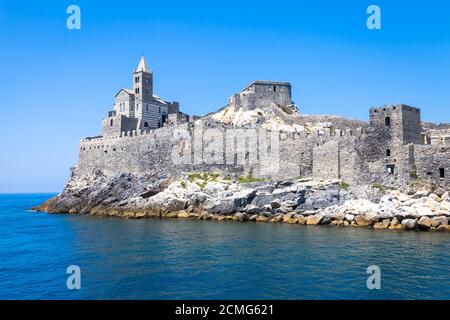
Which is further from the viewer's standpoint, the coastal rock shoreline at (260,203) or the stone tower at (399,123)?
the stone tower at (399,123)

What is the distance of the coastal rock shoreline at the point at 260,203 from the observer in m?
35.0

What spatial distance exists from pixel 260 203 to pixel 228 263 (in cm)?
2003

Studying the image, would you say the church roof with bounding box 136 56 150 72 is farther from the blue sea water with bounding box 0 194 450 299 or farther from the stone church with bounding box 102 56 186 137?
the blue sea water with bounding box 0 194 450 299

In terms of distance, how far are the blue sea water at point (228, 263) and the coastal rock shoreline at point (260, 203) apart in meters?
2.69

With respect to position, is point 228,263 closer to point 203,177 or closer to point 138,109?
point 203,177

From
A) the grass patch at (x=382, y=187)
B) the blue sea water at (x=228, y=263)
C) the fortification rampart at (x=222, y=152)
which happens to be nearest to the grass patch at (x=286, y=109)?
the fortification rampart at (x=222, y=152)

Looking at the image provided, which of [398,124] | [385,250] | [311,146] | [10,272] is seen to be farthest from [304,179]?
[10,272]

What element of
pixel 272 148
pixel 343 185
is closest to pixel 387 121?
pixel 343 185

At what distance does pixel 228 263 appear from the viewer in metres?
23.4

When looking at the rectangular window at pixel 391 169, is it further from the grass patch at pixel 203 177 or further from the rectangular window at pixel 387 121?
the grass patch at pixel 203 177

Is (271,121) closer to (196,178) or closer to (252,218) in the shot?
(196,178)

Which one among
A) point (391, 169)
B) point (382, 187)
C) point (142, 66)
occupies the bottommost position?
point (382, 187)

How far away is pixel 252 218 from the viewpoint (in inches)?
1660

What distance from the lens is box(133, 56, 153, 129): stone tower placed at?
217ft
